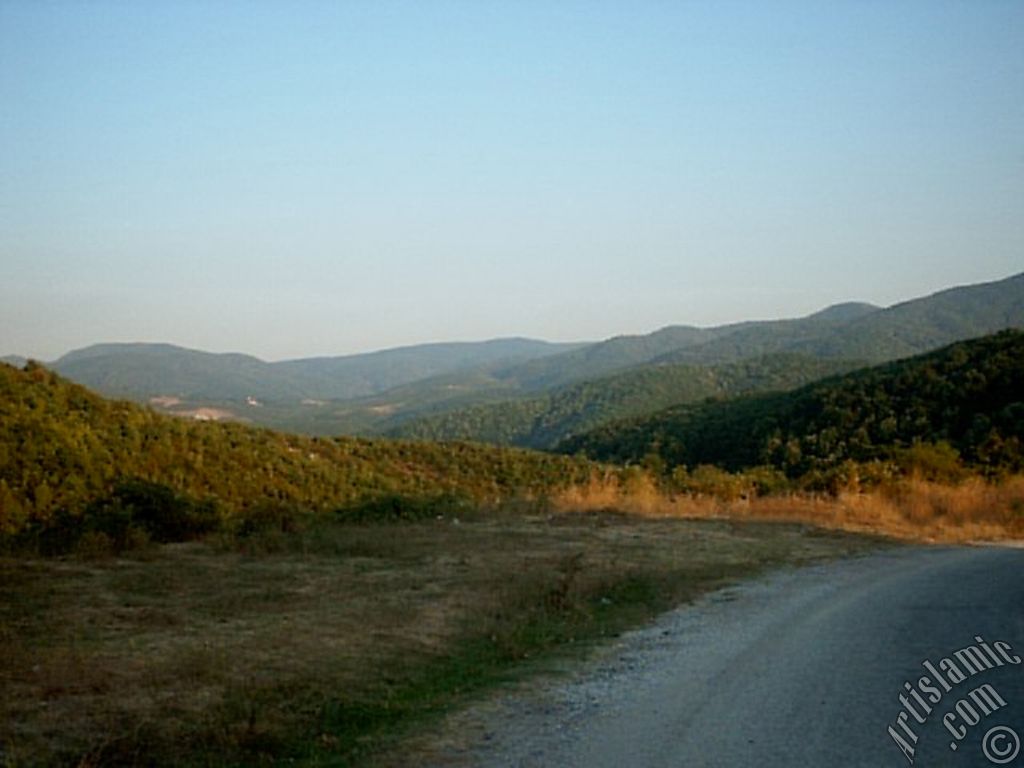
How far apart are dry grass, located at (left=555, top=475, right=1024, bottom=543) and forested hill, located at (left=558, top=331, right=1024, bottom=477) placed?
597cm

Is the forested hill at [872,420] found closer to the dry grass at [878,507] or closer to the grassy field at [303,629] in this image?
the dry grass at [878,507]

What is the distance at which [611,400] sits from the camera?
101 metres

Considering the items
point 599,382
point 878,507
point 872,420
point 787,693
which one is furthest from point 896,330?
point 787,693

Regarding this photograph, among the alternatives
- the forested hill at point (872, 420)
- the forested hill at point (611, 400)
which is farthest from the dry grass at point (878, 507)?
the forested hill at point (611, 400)

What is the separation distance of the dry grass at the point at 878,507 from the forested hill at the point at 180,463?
13.5 ft

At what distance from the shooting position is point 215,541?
17.8 m

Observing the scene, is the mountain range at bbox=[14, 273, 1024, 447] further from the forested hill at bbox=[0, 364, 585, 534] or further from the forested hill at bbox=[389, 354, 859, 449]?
the forested hill at bbox=[0, 364, 585, 534]

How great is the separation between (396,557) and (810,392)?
134 feet

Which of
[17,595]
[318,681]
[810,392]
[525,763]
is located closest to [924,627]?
[525,763]

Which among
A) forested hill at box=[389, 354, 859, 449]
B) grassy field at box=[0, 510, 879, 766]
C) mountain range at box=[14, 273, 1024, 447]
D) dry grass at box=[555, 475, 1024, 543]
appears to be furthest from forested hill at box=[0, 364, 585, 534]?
forested hill at box=[389, 354, 859, 449]

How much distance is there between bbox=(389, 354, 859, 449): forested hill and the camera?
307ft

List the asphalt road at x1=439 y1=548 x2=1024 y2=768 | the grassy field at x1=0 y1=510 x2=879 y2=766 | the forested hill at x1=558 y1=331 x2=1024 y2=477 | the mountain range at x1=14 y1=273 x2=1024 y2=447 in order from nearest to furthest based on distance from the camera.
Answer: the asphalt road at x1=439 y1=548 x2=1024 y2=768, the grassy field at x1=0 y1=510 x2=879 y2=766, the forested hill at x1=558 y1=331 x2=1024 y2=477, the mountain range at x1=14 y1=273 x2=1024 y2=447

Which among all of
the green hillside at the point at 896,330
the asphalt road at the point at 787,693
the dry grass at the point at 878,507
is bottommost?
the dry grass at the point at 878,507

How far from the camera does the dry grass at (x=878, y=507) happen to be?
23.2 meters
